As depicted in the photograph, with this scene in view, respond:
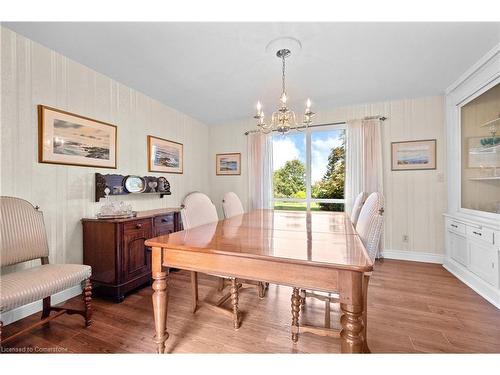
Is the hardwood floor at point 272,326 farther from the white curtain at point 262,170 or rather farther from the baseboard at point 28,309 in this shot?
the white curtain at point 262,170

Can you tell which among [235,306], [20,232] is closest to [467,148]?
[235,306]

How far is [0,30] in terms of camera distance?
1.70 metres

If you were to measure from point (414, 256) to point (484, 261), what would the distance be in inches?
42.5

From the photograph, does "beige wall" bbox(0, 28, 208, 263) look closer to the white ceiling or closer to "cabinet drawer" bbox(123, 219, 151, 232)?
the white ceiling

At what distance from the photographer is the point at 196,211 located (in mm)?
1945

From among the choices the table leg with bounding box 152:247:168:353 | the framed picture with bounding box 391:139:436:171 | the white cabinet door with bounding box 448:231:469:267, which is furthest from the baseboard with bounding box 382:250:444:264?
the table leg with bounding box 152:247:168:353

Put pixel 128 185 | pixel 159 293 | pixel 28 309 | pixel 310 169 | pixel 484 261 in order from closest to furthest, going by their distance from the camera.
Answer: pixel 159 293
pixel 28 309
pixel 484 261
pixel 128 185
pixel 310 169

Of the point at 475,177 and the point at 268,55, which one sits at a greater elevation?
the point at 268,55

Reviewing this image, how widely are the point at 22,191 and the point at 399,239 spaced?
15.0 ft

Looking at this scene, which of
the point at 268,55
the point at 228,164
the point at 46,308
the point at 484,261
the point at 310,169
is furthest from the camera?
the point at 228,164

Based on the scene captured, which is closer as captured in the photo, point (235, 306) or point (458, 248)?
A: point (235, 306)

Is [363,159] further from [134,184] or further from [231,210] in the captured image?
[134,184]

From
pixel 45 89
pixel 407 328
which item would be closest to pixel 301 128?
pixel 407 328
